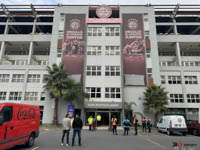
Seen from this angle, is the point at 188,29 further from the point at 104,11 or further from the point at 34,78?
the point at 34,78

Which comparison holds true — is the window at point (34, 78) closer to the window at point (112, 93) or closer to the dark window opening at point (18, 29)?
the window at point (112, 93)

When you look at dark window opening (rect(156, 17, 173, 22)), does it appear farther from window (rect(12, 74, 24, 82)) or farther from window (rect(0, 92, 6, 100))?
window (rect(0, 92, 6, 100))

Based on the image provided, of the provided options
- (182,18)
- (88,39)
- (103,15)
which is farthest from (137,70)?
(182,18)

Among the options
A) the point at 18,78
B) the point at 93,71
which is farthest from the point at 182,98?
the point at 18,78

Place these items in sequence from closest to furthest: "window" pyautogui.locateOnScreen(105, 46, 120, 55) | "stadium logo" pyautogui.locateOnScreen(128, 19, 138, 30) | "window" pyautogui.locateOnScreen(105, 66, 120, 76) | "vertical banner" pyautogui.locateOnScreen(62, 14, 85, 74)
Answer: "window" pyautogui.locateOnScreen(105, 66, 120, 76) → "vertical banner" pyautogui.locateOnScreen(62, 14, 85, 74) → "window" pyautogui.locateOnScreen(105, 46, 120, 55) → "stadium logo" pyautogui.locateOnScreen(128, 19, 138, 30)

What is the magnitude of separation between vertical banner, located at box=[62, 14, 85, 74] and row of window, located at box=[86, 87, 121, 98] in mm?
3628

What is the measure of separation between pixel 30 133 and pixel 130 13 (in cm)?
2777

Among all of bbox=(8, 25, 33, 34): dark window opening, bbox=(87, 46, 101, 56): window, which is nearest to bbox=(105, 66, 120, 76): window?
bbox=(87, 46, 101, 56): window

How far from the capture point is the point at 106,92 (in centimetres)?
2464

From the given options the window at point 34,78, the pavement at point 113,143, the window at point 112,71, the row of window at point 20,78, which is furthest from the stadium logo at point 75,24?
the pavement at point 113,143

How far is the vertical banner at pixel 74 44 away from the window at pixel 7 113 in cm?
1905

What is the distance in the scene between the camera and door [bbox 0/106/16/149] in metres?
5.91

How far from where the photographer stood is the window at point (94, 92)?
80.2 ft

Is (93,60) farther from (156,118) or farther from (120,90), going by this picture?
(156,118)
